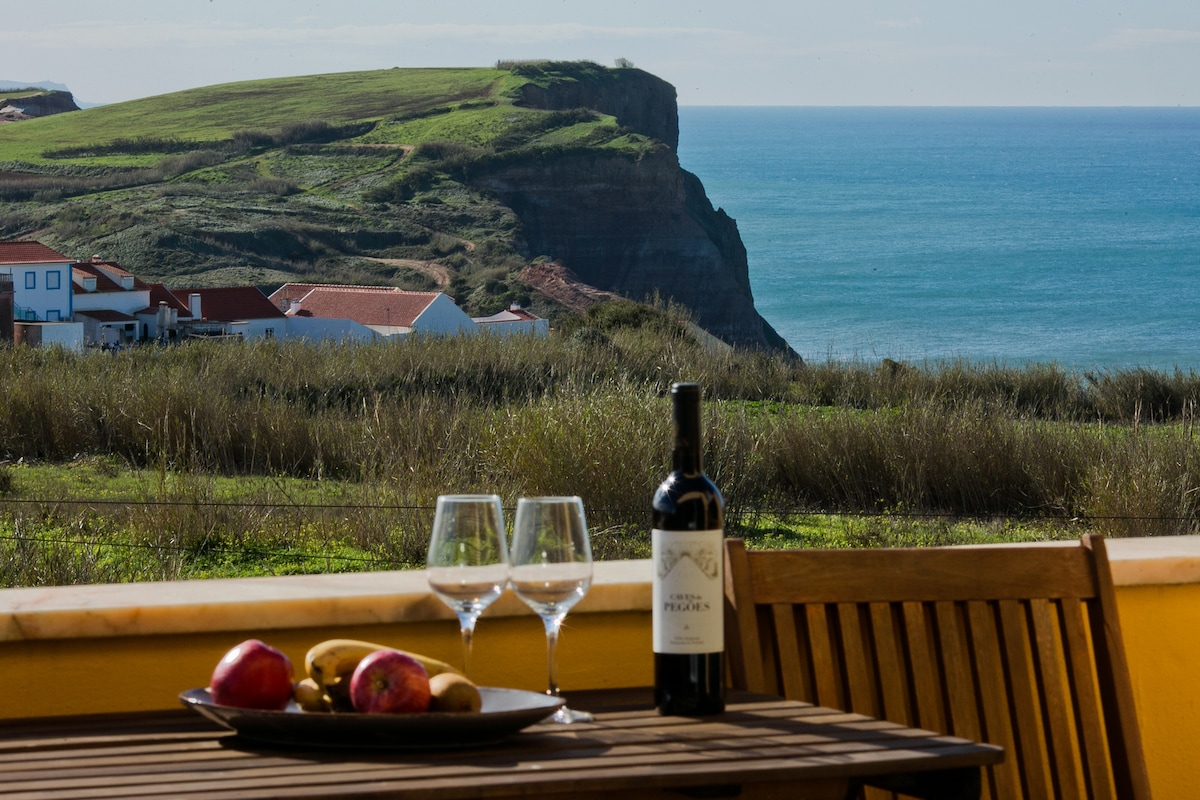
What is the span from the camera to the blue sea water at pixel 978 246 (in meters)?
67.2

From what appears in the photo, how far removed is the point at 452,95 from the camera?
272 feet

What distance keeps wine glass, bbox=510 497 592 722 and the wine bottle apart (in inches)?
3.5

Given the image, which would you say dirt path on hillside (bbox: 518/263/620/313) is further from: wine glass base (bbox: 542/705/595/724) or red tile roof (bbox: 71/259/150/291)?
wine glass base (bbox: 542/705/595/724)

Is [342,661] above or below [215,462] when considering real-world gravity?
below

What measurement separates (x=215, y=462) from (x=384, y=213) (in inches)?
2096

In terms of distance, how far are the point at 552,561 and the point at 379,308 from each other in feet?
127

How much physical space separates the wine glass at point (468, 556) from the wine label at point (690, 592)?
0.19 meters

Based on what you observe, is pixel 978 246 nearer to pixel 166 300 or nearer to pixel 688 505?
pixel 166 300

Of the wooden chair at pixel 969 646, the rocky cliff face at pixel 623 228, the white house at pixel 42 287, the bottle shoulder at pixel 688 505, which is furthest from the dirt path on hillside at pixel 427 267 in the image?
the bottle shoulder at pixel 688 505

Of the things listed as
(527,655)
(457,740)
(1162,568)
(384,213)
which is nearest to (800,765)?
(457,740)

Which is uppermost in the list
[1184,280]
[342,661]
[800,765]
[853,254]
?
[853,254]

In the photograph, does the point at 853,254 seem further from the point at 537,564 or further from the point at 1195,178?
the point at 537,564

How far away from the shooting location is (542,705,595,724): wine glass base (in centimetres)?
143

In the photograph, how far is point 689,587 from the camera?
146cm
